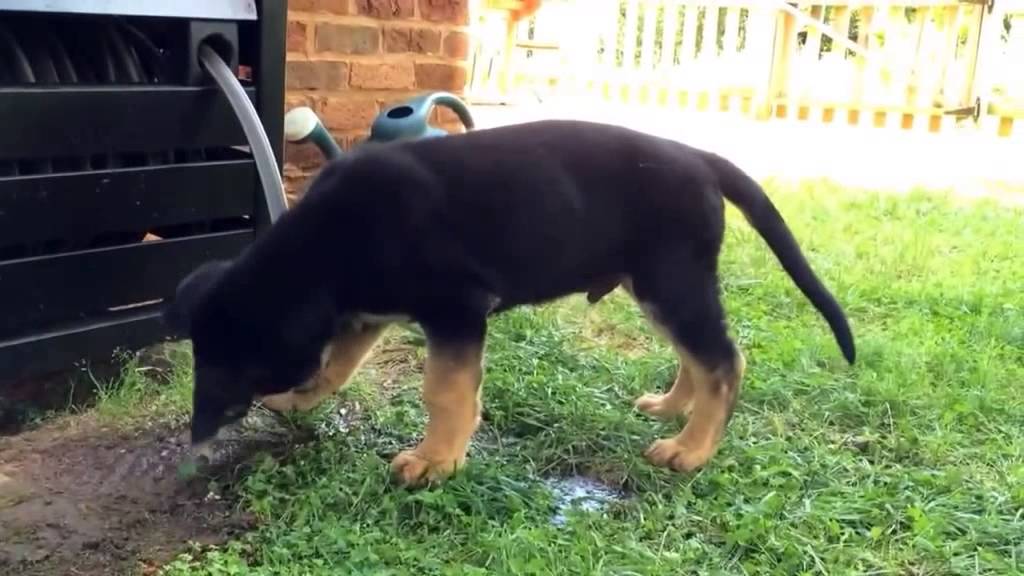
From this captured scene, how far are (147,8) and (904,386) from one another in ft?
7.82

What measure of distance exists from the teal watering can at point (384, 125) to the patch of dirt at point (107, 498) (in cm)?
114

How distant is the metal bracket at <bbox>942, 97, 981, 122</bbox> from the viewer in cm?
1041

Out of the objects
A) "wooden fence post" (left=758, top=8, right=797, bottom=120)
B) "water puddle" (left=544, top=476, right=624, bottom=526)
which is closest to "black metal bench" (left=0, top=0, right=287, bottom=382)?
"water puddle" (left=544, top=476, right=624, bottom=526)

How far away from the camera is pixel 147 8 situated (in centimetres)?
281

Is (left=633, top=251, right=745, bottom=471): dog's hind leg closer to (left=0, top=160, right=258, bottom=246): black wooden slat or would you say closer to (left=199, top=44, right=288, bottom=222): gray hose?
(left=199, top=44, right=288, bottom=222): gray hose

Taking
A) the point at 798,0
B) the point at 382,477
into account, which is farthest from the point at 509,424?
the point at 798,0

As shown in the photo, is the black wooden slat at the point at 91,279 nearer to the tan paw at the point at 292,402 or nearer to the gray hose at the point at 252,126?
the gray hose at the point at 252,126

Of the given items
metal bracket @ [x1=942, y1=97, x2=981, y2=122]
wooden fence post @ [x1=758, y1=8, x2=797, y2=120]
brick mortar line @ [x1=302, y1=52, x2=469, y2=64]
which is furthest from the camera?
wooden fence post @ [x1=758, y1=8, x2=797, y2=120]

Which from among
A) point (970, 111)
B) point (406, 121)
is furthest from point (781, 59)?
point (406, 121)

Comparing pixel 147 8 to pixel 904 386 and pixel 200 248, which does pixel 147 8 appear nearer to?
pixel 200 248

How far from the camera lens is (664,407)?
3025 mm

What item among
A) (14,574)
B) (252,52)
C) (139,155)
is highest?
(252,52)

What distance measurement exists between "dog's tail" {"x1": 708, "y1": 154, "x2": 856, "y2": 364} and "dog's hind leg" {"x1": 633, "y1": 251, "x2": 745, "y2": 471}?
0.62 ft

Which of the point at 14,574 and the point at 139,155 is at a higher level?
the point at 139,155
